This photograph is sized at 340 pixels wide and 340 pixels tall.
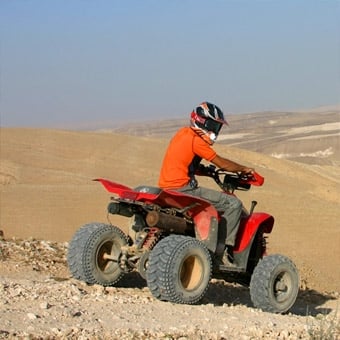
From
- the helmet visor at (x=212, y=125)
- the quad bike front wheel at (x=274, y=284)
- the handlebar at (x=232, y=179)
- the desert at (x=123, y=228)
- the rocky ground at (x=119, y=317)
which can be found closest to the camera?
the rocky ground at (x=119, y=317)

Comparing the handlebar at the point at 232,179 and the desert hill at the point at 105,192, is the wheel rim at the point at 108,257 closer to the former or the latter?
the handlebar at the point at 232,179

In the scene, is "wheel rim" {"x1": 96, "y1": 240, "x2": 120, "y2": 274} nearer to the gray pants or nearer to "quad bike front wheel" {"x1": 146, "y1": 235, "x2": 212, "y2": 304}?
"quad bike front wheel" {"x1": 146, "y1": 235, "x2": 212, "y2": 304}

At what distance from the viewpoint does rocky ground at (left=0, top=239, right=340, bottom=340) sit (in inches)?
215

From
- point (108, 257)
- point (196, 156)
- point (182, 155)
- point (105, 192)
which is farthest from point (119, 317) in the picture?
point (105, 192)

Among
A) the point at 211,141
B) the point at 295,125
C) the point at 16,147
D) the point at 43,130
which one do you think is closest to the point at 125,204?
the point at 211,141

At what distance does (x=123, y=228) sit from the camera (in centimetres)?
1557

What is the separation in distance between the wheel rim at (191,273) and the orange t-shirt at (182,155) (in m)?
0.74

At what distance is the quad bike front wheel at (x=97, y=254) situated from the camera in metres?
7.43

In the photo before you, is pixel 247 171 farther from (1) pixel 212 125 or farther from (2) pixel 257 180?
(1) pixel 212 125

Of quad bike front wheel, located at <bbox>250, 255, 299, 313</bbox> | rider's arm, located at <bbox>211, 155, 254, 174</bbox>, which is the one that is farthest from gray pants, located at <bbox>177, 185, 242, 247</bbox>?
quad bike front wheel, located at <bbox>250, 255, 299, 313</bbox>

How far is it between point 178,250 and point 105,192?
42.3ft

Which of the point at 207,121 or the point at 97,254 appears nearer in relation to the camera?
the point at 207,121

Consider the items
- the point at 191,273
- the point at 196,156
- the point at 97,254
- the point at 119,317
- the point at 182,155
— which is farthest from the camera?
the point at 97,254

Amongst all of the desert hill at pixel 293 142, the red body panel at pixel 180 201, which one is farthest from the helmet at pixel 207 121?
the desert hill at pixel 293 142
